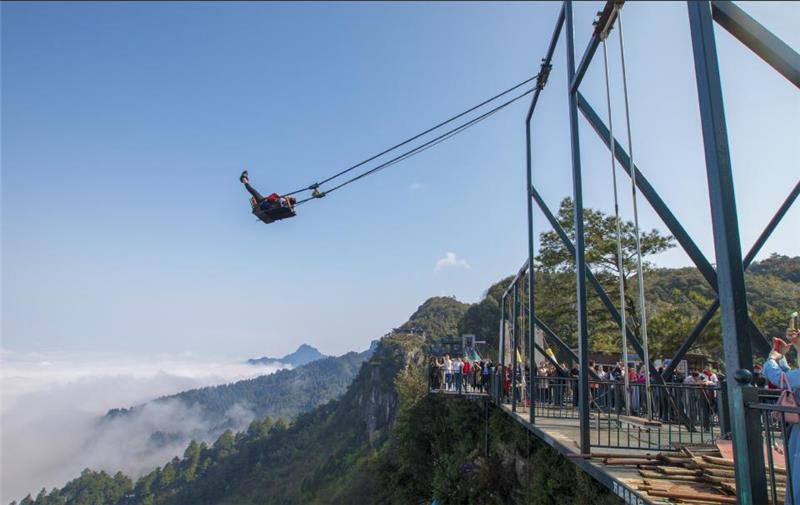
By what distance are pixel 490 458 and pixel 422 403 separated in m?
8.93

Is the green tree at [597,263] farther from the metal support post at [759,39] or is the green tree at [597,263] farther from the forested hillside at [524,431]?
the metal support post at [759,39]

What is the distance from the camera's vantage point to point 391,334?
13150 centimetres

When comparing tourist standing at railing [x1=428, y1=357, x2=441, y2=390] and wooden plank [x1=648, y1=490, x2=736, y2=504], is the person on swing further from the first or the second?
tourist standing at railing [x1=428, y1=357, x2=441, y2=390]

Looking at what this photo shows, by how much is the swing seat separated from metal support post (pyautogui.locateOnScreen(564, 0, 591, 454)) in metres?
5.77

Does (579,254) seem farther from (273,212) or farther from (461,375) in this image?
(461,375)

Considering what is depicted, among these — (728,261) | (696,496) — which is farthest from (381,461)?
(728,261)

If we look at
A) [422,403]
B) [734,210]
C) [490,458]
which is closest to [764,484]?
[734,210]

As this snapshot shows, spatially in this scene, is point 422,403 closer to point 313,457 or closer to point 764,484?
point 764,484

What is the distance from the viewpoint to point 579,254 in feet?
24.2

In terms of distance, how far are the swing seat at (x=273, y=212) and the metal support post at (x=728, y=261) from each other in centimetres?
813

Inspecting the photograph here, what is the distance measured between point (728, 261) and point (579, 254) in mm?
3967

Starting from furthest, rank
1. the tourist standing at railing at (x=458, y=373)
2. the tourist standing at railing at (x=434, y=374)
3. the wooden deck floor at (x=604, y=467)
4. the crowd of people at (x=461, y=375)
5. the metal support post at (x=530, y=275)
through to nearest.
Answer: the tourist standing at railing at (x=434, y=374), the tourist standing at railing at (x=458, y=373), the crowd of people at (x=461, y=375), the metal support post at (x=530, y=275), the wooden deck floor at (x=604, y=467)

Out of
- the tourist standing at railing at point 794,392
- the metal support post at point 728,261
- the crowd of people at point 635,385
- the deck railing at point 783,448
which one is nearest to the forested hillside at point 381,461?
the crowd of people at point 635,385

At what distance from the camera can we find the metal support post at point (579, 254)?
7.04m
